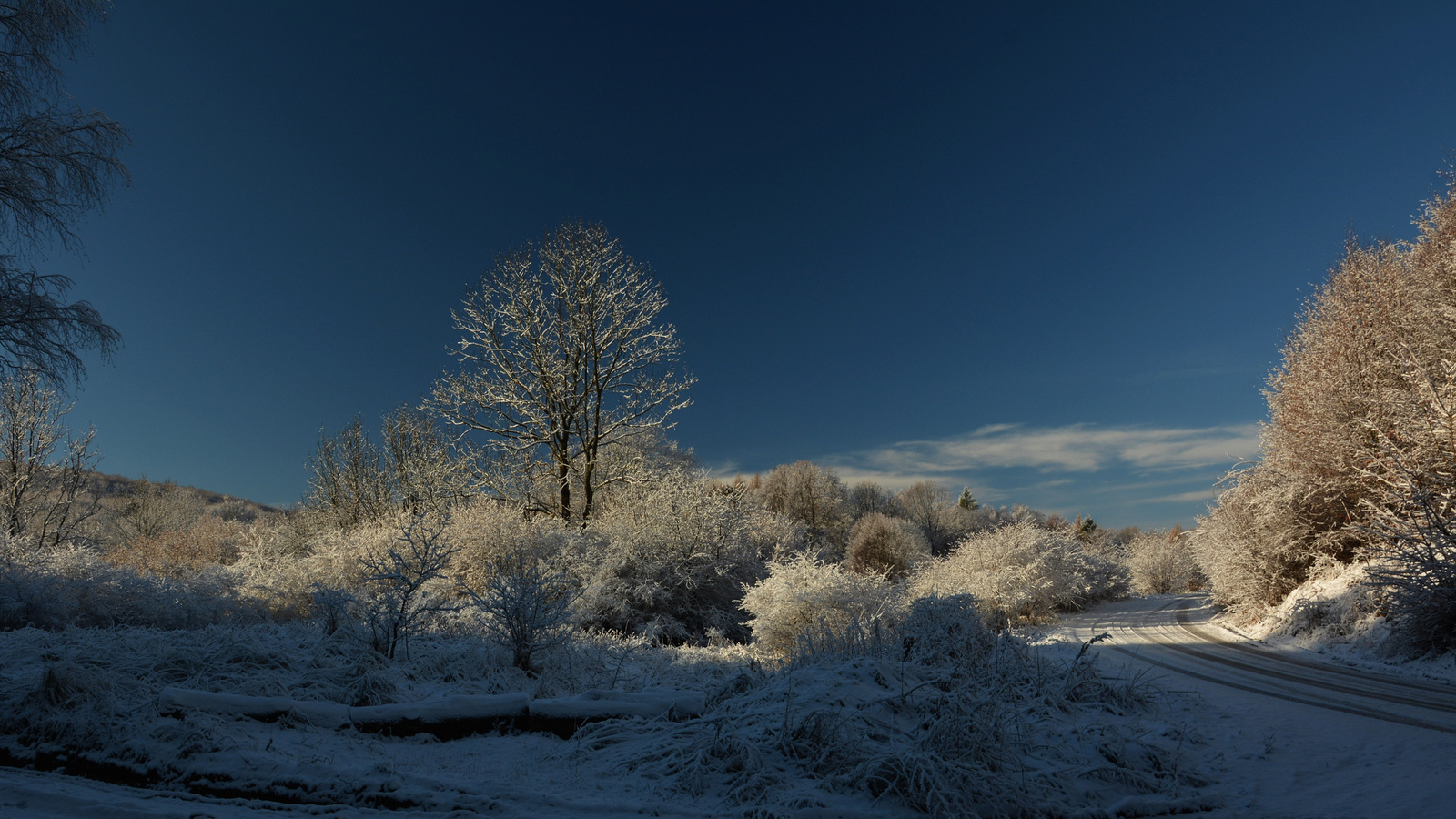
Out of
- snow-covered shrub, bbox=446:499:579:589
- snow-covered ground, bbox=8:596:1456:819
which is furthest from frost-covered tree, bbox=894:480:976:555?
snow-covered ground, bbox=8:596:1456:819

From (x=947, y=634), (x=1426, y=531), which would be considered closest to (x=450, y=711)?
(x=947, y=634)

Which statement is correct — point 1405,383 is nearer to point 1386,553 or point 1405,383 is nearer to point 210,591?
point 1386,553

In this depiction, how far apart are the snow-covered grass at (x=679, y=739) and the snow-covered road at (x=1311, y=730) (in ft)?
1.75

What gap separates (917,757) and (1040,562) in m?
16.1

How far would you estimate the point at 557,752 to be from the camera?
5.43 metres

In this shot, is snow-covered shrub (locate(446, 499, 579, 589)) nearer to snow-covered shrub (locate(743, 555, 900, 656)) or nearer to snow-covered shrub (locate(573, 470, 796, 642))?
snow-covered shrub (locate(573, 470, 796, 642))

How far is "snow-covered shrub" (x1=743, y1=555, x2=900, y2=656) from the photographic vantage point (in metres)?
11.1

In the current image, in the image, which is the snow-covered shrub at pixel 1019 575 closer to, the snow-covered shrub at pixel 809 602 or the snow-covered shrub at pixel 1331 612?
the snow-covered shrub at pixel 809 602

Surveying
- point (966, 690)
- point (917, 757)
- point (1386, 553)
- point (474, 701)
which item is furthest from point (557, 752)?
point (1386, 553)

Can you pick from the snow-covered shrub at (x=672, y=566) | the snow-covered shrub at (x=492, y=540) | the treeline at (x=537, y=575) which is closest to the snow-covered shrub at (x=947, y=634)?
the treeline at (x=537, y=575)

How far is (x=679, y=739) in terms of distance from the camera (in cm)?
537

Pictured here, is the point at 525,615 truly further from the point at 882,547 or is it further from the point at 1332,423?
the point at 882,547

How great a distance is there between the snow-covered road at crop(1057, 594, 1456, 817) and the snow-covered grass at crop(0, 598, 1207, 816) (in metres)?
0.53

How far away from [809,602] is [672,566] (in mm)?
4715
